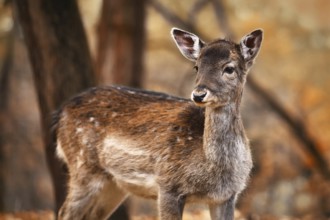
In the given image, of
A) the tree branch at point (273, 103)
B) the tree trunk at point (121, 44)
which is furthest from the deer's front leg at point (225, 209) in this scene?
the tree branch at point (273, 103)

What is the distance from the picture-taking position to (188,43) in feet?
27.3

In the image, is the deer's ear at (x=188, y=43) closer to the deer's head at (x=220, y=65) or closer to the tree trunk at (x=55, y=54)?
the deer's head at (x=220, y=65)

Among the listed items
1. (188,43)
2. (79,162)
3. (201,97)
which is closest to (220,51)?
(188,43)

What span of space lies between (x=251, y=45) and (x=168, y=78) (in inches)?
542

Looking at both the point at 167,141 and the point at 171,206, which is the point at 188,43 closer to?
the point at 167,141

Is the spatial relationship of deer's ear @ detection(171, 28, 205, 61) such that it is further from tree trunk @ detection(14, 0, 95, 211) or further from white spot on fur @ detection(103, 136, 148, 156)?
tree trunk @ detection(14, 0, 95, 211)

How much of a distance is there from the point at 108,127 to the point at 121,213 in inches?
77.4

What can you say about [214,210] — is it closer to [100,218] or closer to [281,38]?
[100,218]

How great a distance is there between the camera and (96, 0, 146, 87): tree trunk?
14203mm

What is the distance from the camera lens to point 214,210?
823cm

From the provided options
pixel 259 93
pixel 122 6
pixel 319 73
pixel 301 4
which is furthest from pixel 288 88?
pixel 122 6

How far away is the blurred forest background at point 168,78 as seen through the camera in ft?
34.3

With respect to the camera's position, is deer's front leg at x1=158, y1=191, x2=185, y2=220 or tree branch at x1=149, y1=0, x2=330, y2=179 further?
tree branch at x1=149, y1=0, x2=330, y2=179

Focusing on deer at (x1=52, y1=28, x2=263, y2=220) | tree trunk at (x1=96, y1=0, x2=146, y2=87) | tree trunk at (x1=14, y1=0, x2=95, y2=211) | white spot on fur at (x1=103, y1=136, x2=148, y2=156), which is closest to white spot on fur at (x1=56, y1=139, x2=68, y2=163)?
deer at (x1=52, y1=28, x2=263, y2=220)
